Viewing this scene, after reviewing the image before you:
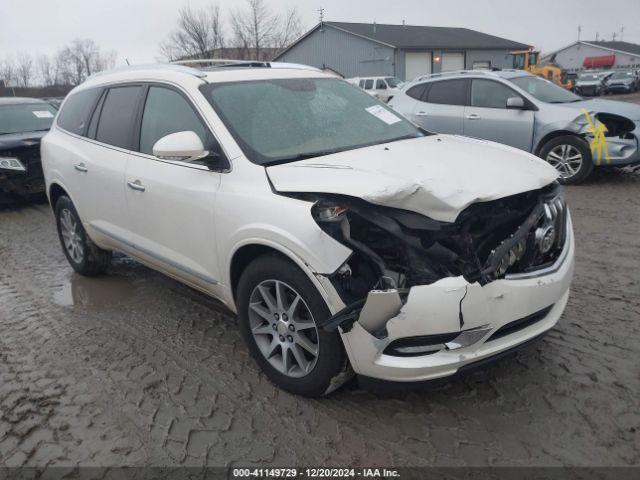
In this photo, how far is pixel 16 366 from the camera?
3.62 meters

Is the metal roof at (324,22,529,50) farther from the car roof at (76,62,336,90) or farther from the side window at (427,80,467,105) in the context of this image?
the car roof at (76,62,336,90)

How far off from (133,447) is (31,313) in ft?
7.70

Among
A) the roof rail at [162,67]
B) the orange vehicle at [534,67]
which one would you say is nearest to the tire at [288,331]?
the roof rail at [162,67]

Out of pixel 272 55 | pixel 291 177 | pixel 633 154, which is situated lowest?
pixel 633 154

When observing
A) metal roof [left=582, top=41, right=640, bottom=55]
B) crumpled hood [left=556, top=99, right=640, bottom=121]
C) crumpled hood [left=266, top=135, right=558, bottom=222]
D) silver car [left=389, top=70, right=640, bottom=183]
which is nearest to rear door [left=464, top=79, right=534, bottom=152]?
silver car [left=389, top=70, right=640, bottom=183]

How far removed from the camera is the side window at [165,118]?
3500 millimetres

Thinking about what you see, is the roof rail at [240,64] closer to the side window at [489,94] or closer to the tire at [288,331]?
the tire at [288,331]

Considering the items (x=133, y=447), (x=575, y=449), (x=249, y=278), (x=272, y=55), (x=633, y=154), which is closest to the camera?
(x=575, y=449)

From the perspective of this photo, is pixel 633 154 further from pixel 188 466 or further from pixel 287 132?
pixel 188 466

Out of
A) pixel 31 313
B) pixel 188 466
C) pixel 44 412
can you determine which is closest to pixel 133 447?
pixel 188 466

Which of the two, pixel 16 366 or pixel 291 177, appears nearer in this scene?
pixel 291 177

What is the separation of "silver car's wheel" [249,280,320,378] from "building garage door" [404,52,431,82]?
3428 cm

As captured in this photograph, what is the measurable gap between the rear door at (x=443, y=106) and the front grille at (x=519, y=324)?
6.09 m

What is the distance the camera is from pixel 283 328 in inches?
117
